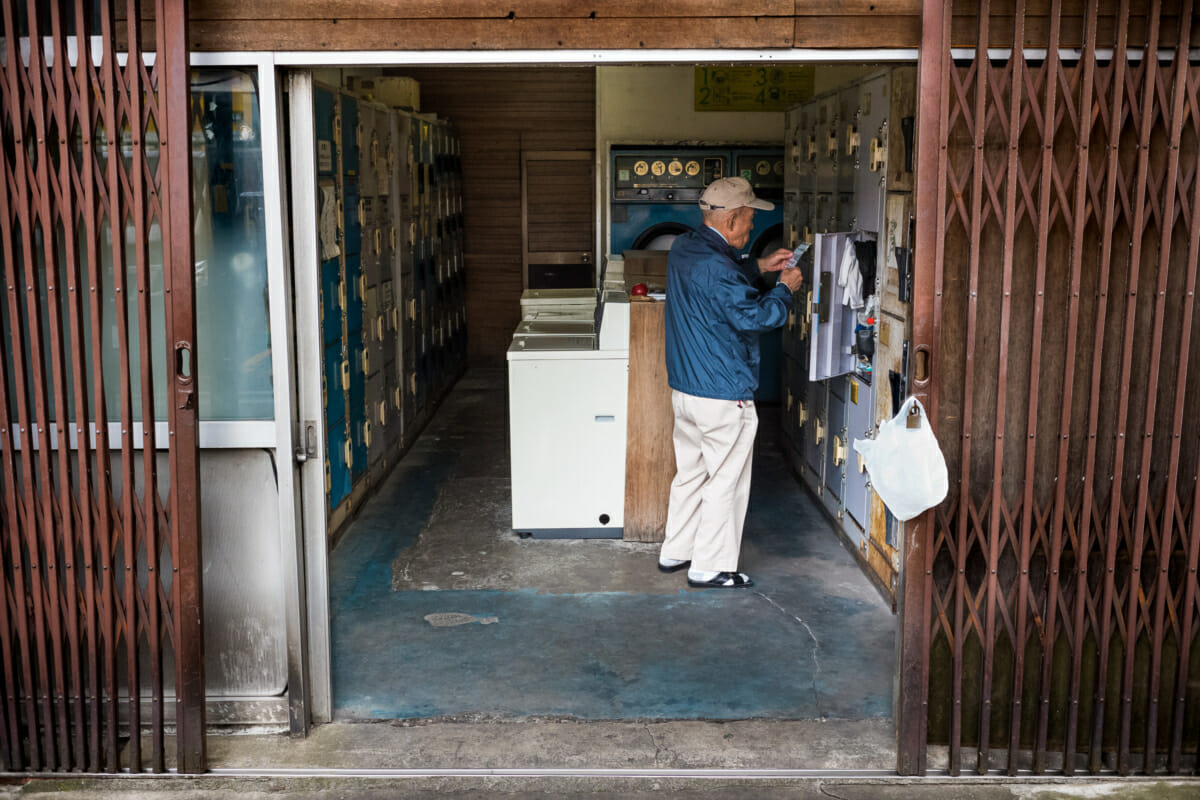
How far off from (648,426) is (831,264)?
112 centimetres

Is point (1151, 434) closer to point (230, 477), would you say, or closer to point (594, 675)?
point (594, 675)

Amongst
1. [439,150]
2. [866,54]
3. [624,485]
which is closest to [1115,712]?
[866,54]

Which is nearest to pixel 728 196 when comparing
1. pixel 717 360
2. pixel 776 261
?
pixel 776 261

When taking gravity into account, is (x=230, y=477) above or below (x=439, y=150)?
below

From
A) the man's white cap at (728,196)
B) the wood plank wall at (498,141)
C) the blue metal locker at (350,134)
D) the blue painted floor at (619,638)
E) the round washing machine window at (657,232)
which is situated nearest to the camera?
the blue painted floor at (619,638)

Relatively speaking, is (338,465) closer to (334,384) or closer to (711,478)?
(334,384)

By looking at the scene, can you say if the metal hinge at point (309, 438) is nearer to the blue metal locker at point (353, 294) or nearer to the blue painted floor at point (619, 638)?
the blue painted floor at point (619, 638)

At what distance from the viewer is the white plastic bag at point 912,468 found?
299cm

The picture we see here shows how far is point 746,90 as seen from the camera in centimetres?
798

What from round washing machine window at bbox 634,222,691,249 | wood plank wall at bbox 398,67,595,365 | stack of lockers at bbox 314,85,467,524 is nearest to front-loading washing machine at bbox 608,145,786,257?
round washing machine window at bbox 634,222,691,249

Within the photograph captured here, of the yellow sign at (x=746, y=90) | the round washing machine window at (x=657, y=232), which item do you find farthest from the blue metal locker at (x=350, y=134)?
the yellow sign at (x=746, y=90)

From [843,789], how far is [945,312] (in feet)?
4.53

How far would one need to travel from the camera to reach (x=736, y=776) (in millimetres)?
3191

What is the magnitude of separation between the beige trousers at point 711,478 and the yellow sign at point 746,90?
393cm
